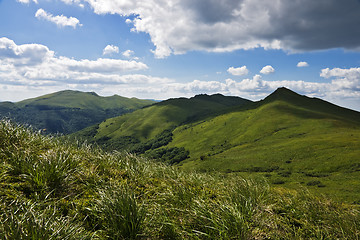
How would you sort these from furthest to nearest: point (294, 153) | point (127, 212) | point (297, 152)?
point (294, 153)
point (297, 152)
point (127, 212)

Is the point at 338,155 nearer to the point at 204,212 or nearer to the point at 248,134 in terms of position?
the point at 248,134

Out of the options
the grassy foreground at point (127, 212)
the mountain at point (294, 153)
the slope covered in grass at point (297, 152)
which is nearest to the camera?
the grassy foreground at point (127, 212)

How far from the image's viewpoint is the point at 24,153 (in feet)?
21.2

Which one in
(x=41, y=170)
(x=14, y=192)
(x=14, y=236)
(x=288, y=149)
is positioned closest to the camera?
(x=14, y=236)

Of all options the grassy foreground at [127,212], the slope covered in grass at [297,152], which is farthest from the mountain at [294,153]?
the grassy foreground at [127,212]

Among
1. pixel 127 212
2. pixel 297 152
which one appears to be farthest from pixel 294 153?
pixel 127 212

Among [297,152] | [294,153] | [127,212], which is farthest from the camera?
[294,153]

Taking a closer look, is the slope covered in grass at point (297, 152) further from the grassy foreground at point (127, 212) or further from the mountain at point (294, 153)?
the grassy foreground at point (127, 212)

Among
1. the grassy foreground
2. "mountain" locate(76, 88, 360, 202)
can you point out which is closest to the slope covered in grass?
"mountain" locate(76, 88, 360, 202)

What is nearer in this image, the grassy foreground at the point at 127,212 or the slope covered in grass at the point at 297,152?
the grassy foreground at the point at 127,212

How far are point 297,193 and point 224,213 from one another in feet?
16.0

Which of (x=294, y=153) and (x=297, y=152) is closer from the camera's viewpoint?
(x=297, y=152)

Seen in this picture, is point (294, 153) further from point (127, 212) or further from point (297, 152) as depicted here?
point (127, 212)

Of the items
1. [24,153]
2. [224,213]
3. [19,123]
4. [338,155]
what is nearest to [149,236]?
[224,213]
